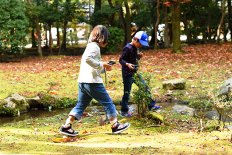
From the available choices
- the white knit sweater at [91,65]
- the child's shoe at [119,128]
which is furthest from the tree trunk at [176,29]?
the white knit sweater at [91,65]

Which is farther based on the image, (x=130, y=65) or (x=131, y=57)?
(x=131, y=57)

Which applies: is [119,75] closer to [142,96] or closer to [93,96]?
[142,96]

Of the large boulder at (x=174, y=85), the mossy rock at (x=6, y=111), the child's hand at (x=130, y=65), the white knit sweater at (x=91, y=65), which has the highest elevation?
the white knit sweater at (x=91, y=65)

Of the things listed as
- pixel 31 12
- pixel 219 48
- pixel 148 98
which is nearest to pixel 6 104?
pixel 148 98

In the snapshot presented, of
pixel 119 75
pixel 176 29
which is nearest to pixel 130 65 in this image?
pixel 119 75

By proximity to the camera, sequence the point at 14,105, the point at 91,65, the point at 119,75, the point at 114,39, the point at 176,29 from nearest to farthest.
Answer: the point at 91,65
the point at 14,105
the point at 119,75
the point at 176,29
the point at 114,39

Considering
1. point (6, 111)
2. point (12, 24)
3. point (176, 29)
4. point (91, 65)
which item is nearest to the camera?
point (91, 65)

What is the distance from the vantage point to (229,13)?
27141 mm

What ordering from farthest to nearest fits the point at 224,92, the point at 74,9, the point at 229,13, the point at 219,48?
the point at 229,13 → the point at 74,9 → the point at 219,48 → the point at 224,92

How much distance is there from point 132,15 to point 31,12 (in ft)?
26.2

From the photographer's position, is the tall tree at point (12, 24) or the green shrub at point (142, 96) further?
the tall tree at point (12, 24)

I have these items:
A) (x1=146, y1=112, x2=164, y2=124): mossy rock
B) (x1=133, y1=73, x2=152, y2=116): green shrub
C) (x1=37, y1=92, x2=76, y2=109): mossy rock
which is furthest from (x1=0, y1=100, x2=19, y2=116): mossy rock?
(x1=146, y1=112, x2=164, y2=124): mossy rock

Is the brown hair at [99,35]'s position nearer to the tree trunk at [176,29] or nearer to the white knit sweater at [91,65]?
the white knit sweater at [91,65]

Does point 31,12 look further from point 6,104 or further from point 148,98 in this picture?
point 148,98
